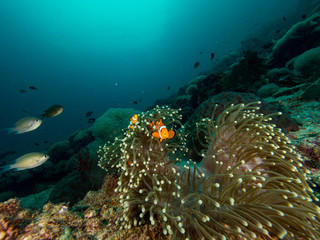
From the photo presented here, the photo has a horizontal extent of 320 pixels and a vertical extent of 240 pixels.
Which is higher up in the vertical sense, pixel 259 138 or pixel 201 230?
pixel 259 138

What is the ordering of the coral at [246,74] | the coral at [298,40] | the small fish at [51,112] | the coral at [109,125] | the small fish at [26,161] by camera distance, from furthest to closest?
the coral at [298,40]
the coral at [246,74]
the coral at [109,125]
the small fish at [51,112]
the small fish at [26,161]

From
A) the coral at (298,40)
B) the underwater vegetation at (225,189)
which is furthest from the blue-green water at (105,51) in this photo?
the underwater vegetation at (225,189)

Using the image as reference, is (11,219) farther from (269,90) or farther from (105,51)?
(105,51)

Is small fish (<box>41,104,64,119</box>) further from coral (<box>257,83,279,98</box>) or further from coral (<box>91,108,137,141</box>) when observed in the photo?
coral (<box>257,83,279,98</box>)

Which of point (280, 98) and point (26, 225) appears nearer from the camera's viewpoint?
point (26, 225)

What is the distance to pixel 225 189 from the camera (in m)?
1.77

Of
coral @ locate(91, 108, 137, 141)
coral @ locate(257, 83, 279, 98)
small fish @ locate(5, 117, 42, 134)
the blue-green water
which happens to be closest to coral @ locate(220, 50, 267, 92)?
coral @ locate(257, 83, 279, 98)

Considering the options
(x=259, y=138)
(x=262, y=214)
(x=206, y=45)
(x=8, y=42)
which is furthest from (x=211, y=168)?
(x=8, y=42)

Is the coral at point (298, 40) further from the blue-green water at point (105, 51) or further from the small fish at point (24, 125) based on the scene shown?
the blue-green water at point (105, 51)

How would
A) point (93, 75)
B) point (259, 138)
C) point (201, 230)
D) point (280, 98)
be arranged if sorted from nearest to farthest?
point (201, 230) → point (259, 138) → point (280, 98) → point (93, 75)

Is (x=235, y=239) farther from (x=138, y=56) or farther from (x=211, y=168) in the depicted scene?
(x=138, y=56)

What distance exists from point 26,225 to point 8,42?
126869 millimetres

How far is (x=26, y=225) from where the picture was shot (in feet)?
5.82

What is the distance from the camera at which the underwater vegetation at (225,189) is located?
5.28 feet
